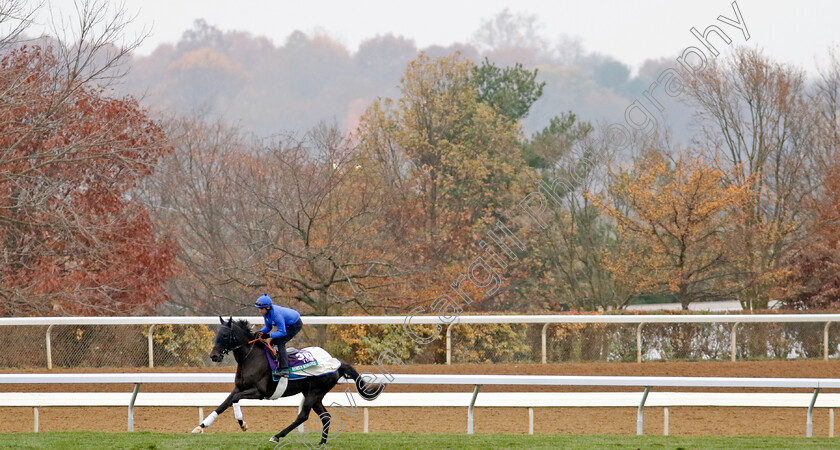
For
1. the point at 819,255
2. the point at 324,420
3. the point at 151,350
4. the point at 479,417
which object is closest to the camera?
→ the point at 324,420

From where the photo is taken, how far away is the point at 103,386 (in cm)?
1162

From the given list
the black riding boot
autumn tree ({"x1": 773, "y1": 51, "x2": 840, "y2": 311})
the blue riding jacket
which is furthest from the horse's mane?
autumn tree ({"x1": 773, "y1": 51, "x2": 840, "y2": 311})

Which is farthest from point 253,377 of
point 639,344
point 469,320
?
point 639,344

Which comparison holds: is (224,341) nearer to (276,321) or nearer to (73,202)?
(276,321)

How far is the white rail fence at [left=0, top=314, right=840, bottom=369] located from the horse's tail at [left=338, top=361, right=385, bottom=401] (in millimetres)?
3231

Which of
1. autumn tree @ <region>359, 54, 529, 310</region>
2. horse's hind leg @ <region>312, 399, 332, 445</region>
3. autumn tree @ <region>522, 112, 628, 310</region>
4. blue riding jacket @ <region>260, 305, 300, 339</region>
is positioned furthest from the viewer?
autumn tree @ <region>522, 112, 628, 310</region>

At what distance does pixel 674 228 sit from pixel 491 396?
11.9m

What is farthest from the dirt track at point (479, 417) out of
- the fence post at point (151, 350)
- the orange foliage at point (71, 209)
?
the orange foliage at point (71, 209)

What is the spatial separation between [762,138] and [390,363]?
13.4 m

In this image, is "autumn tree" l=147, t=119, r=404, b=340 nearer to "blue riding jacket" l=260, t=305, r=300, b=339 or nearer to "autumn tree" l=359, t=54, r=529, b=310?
"autumn tree" l=359, t=54, r=529, b=310

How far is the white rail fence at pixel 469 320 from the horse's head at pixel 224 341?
10.8ft

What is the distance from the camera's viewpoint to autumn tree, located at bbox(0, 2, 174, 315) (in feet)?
44.8

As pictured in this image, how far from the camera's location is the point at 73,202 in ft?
50.8

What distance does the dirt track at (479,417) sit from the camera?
1010 centimetres
